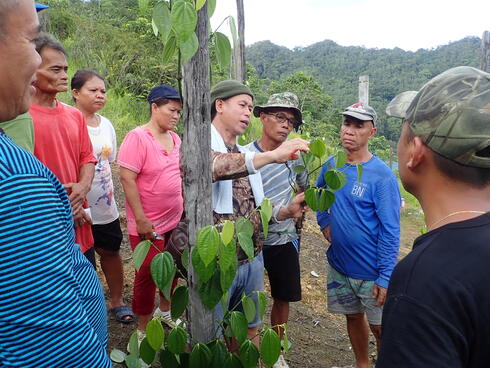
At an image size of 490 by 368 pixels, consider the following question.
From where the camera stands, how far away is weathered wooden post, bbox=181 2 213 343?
4.14 feet

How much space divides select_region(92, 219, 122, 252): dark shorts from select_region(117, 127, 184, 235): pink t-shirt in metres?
0.17

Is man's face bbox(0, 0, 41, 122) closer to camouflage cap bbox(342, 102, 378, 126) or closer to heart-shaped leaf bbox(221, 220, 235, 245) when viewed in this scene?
heart-shaped leaf bbox(221, 220, 235, 245)

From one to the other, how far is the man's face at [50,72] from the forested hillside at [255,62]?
59 cm

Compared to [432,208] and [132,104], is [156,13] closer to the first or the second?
[432,208]

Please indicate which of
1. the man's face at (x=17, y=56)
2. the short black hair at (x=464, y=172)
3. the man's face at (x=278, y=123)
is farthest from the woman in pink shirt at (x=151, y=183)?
the short black hair at (x=464, y=172)

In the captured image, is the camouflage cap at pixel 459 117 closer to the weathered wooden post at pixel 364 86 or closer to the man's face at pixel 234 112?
the man's face at pixel 234 112

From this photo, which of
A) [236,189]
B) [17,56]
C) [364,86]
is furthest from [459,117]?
[364,86]

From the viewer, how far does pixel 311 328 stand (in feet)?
10.7

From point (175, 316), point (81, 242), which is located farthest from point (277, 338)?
point (81, 242)

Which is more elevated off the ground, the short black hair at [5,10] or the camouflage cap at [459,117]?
the short black hair at [5,10]

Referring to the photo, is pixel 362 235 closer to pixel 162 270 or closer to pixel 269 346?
pixel 269 346

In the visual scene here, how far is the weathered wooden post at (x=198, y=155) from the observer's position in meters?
1.26

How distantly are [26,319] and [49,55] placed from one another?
165 cm

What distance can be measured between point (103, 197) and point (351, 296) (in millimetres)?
1628
